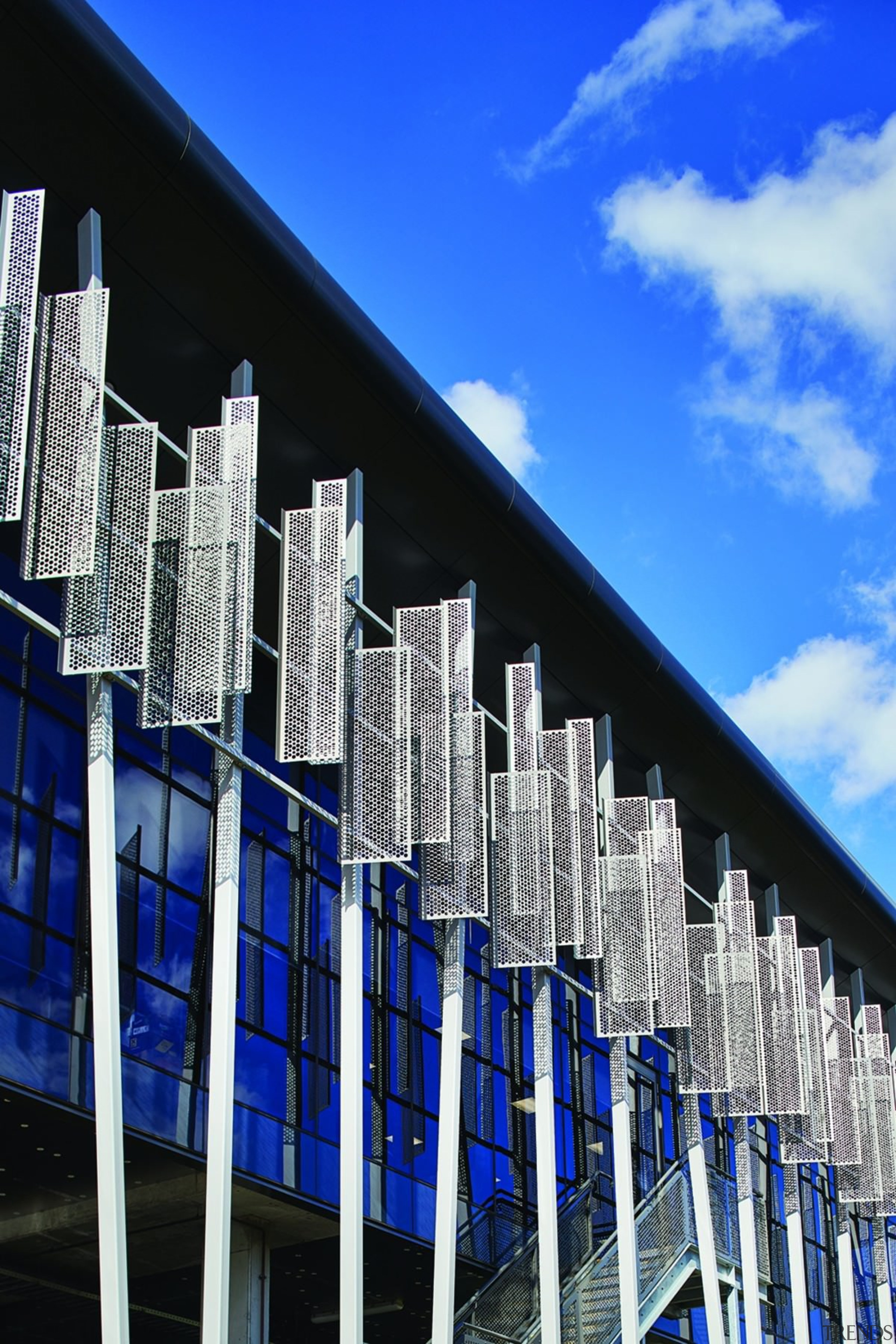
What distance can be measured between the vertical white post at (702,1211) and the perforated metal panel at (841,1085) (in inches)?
224

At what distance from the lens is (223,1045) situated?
18.1 m

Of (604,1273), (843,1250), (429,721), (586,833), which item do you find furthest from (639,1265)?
(429,721)

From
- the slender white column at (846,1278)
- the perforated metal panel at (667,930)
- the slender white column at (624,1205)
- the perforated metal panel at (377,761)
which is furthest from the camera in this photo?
the slender white column at (846,1278)

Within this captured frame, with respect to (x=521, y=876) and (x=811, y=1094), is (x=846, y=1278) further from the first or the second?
(x=521, y=876)

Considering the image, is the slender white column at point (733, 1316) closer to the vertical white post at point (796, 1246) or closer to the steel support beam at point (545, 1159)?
the vertical white post at point (796, 1246)

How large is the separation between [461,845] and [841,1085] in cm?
1825

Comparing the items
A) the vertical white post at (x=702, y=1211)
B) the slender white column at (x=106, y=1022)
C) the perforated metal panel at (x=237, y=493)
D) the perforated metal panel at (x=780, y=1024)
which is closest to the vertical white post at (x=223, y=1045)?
the perforated metal panel at (x=237, y=493)

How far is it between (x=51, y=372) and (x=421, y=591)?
1076 centimetres

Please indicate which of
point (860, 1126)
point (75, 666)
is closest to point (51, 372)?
point (75, 666)

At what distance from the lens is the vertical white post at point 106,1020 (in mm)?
15586

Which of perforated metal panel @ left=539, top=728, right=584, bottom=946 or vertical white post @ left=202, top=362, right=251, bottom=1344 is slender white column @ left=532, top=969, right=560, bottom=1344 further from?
vertical white post @ left=202, top=362, right=251, bottom=1344

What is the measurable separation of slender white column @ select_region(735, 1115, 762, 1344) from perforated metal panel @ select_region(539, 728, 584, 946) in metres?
8.85

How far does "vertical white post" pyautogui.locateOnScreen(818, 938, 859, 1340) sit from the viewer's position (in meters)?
37.8

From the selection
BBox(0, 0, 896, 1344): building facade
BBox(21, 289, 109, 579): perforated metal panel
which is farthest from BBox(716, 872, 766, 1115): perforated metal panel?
BBox(21, 289, 109, 579): perforated metal panel
